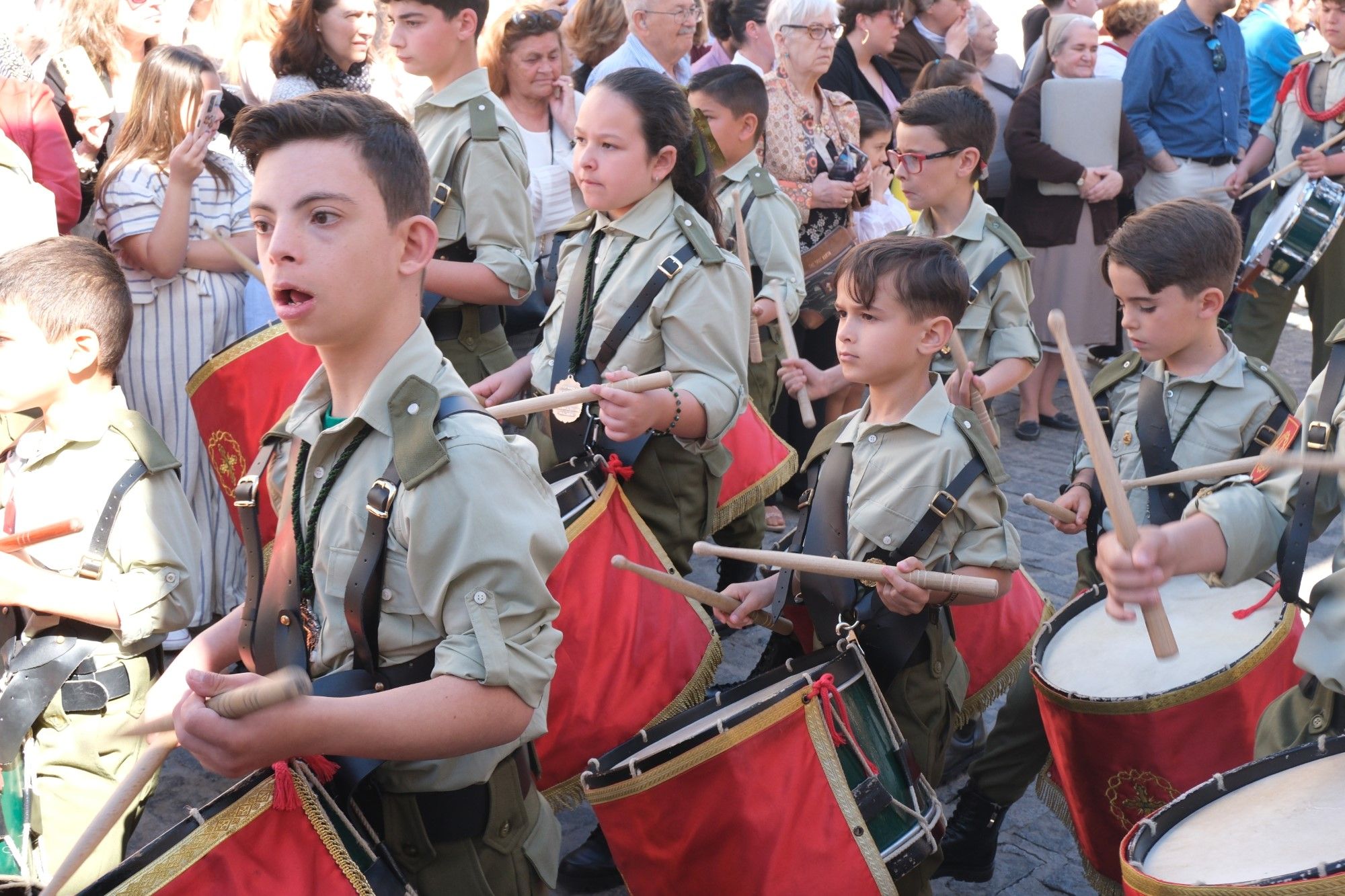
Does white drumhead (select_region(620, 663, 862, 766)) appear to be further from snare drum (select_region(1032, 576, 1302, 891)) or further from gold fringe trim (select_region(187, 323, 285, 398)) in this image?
gold fringe trim (select_region(187, 323, 285, 398))

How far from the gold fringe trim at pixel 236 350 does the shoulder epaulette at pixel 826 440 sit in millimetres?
1449

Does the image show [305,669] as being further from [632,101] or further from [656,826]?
[632,101]

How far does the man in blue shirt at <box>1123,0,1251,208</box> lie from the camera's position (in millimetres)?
8383

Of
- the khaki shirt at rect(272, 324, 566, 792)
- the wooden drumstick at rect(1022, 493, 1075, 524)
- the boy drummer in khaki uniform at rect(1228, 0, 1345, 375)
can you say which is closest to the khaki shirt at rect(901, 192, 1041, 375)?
the wooden drumstick at rect(1022, 493, 1075, 524)

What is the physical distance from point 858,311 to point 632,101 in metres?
0.93

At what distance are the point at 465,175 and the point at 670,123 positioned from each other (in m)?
0.75

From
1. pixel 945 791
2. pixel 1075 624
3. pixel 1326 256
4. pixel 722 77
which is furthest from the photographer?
pixel 1326 256

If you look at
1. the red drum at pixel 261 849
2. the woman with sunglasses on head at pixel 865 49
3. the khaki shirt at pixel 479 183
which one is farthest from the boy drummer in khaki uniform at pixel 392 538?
the woman with sunglasses on head at pixel 865 49

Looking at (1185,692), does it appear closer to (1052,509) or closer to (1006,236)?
(1052,509)

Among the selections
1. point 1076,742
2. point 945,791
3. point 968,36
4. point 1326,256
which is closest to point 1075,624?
point 1076,742

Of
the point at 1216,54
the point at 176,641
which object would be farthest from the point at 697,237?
the point at 1216,54

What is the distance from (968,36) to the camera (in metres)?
8.59

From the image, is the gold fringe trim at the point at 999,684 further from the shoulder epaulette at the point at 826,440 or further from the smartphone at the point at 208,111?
the smartphone at the point at 208,111

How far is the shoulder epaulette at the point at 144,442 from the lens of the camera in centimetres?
290
